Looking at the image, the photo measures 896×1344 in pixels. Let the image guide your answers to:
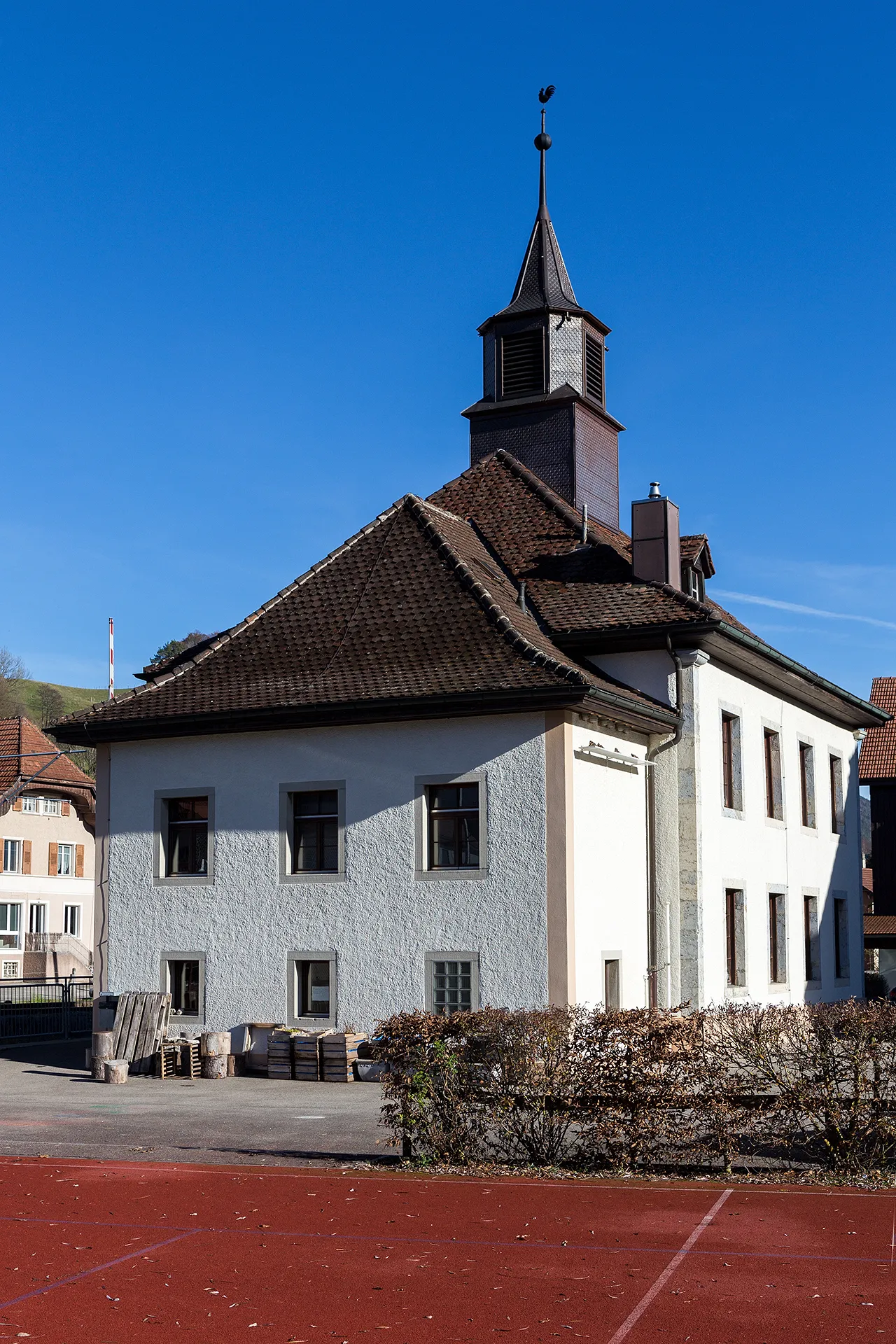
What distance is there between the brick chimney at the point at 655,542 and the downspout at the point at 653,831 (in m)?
1.83

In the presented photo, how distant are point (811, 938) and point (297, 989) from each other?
12.6 metres

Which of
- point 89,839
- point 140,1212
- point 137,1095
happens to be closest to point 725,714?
point 137,1095

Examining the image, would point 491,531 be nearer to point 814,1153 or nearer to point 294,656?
point 294,656

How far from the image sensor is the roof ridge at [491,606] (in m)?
21.3

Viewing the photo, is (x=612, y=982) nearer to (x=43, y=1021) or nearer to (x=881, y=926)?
(x=43, y=1021)

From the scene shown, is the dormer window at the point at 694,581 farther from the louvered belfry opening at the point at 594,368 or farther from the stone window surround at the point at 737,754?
the louvered belfry opening at the point at 594,368

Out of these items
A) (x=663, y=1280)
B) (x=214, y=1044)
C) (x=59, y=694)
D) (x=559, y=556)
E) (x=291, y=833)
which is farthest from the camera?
(x=59, y=694)

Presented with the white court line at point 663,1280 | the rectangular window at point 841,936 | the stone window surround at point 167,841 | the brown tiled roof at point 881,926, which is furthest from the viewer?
the brown tiled roof at point 881,926

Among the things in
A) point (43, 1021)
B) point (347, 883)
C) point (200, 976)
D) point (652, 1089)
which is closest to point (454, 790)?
point (347, 883)

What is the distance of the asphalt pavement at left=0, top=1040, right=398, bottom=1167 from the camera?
1402 cm

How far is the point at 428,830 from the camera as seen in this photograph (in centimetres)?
2233

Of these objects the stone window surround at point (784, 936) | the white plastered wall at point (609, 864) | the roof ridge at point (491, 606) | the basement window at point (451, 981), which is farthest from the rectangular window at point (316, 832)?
the stone window surround at point (784, 936)

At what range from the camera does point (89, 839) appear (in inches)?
2431

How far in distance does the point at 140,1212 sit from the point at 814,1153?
5.60 metres
